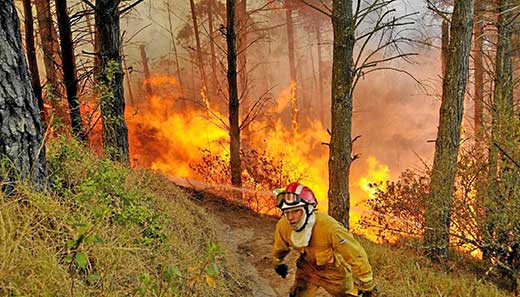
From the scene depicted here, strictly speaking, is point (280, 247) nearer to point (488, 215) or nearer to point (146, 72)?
point (488, 215)

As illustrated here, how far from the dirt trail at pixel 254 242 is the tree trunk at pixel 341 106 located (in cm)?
153

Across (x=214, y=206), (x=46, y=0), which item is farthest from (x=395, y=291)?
(x=46, y=0)

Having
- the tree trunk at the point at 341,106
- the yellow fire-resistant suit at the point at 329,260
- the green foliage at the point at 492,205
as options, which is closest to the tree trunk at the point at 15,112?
the yellow fire-resistant suit at the point at 329,260

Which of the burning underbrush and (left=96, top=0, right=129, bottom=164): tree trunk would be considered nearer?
the burning underbrush

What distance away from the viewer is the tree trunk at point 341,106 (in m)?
7.46

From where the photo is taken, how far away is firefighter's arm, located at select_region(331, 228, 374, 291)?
4031 millimetres

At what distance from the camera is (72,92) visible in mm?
8688

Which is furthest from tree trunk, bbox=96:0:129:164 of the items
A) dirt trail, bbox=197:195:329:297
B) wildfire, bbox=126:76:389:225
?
wildfire, bbox=126:76:389:225

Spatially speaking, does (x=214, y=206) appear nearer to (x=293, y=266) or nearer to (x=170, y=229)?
Answer: (x=293, y=266)

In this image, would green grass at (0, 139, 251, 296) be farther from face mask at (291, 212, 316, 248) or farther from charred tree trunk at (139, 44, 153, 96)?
charred tree trunk at (139, 44, 153, 96)

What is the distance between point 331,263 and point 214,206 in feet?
25.5

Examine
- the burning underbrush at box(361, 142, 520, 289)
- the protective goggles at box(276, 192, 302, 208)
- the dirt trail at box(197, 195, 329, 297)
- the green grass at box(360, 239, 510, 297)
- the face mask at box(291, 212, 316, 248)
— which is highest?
the protective goggles at box(276, 192, 302, 208)

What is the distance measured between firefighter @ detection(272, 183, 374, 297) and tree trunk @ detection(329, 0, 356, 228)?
3.60m

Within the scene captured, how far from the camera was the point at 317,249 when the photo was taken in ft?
14.3
